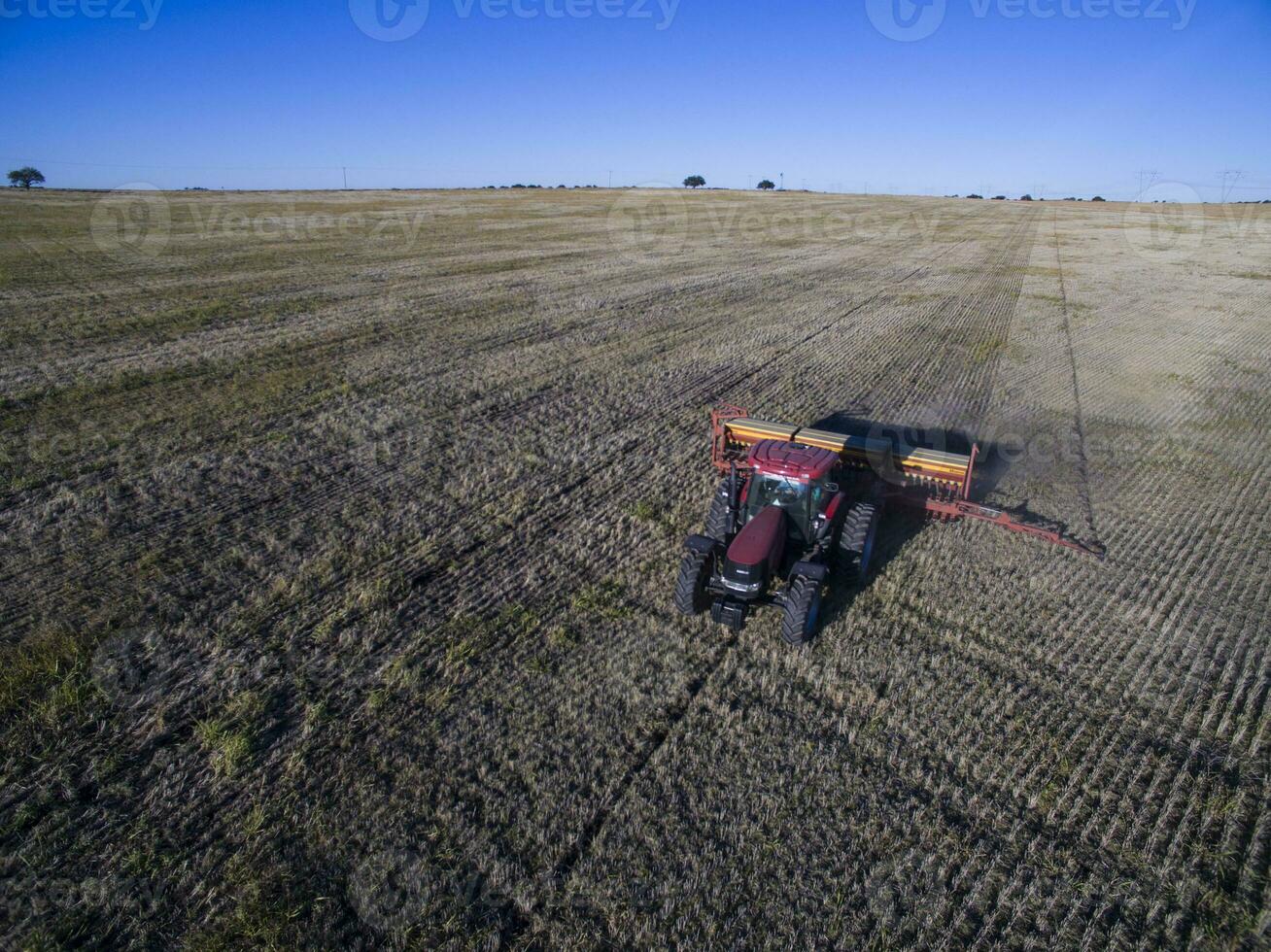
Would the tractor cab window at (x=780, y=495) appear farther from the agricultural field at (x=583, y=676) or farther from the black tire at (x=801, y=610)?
the agricultural field at (x=583, y=676)

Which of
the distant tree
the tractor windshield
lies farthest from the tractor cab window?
the distant tree

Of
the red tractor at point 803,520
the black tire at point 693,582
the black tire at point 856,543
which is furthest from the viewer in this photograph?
the black tire at point 856,543

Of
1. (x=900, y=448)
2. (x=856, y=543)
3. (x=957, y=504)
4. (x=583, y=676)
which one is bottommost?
(x=583, y=676)

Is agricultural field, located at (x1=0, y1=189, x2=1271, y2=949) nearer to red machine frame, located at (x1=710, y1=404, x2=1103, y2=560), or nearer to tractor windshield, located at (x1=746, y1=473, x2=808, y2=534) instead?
red machine frame, located at (x1=710, y1=404, x2=1103, y2=560)

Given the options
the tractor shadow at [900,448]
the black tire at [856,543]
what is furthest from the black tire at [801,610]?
the black tire at [856,543]

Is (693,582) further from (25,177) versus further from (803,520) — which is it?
(25,177)

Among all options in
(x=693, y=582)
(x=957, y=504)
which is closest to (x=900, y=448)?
(x=957, y=504)
